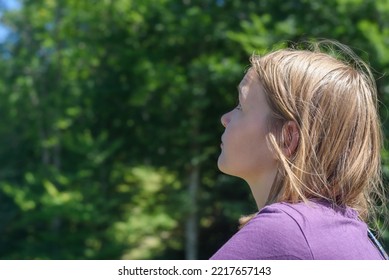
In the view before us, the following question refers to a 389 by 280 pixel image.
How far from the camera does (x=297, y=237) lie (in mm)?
884

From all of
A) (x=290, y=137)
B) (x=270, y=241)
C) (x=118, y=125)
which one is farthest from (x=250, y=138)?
(x=118, y=125)

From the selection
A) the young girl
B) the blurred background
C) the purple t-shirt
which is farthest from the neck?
the blurred background

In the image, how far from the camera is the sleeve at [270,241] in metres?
0.88

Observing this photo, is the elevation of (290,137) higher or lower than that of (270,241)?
higher

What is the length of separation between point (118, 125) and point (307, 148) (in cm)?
882

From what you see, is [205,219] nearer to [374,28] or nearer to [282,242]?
[374,28]

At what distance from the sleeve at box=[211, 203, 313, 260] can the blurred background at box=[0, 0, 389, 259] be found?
7414mm

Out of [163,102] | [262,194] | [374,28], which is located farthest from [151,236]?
[262,194]

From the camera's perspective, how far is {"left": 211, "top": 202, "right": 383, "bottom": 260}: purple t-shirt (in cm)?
88

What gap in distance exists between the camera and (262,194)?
1089mm

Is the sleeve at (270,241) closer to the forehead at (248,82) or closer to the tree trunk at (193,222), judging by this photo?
the forehead at (248,82)

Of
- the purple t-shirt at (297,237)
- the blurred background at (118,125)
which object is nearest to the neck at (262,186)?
the purple t-shirt at (297,237)

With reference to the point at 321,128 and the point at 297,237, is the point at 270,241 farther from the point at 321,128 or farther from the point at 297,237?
the point at 321,128

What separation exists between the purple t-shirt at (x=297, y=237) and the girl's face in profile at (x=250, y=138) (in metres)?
0.14
